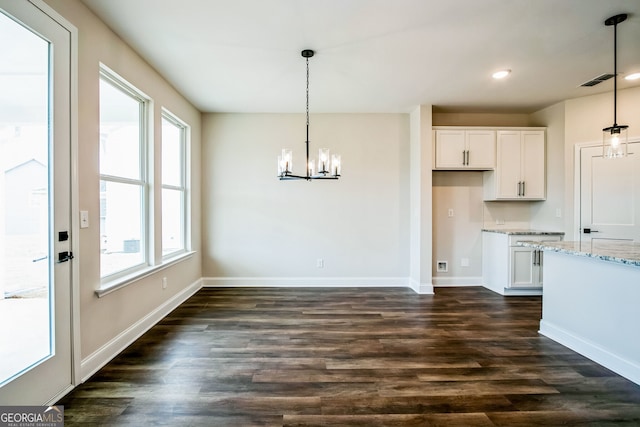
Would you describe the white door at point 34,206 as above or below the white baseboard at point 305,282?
above

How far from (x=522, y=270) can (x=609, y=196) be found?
4.64 ft

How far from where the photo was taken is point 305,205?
4566mm

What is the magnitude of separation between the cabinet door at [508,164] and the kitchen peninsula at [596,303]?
1760 mm

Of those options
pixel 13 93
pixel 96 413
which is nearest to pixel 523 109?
pixel 13 93

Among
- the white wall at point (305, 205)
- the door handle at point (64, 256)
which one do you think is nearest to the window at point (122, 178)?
the door handle at point (64, 256)

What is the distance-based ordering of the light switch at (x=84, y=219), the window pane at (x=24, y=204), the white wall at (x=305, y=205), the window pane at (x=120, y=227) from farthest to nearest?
the white wall at (x=305, y=205) < the window pane at (x=120, y=227) < the light switch at (x=84, y=219) < the window pane at (x=24, y=204)

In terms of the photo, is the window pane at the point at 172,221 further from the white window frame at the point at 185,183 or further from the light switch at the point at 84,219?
the light switch at the point at 84,219

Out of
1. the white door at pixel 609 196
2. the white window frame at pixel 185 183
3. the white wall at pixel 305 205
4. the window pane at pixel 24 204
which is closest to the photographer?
the window pane at pixel 24 204

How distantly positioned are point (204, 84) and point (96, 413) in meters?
3.34

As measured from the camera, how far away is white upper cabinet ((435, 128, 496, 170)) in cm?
426

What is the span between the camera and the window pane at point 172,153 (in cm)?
361

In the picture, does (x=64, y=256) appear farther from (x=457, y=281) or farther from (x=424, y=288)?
(x=457, y=281)

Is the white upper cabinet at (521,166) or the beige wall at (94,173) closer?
the beige wall at (94,173)

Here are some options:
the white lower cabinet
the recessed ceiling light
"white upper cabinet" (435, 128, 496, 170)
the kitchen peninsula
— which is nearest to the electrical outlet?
the white lower cabinet
